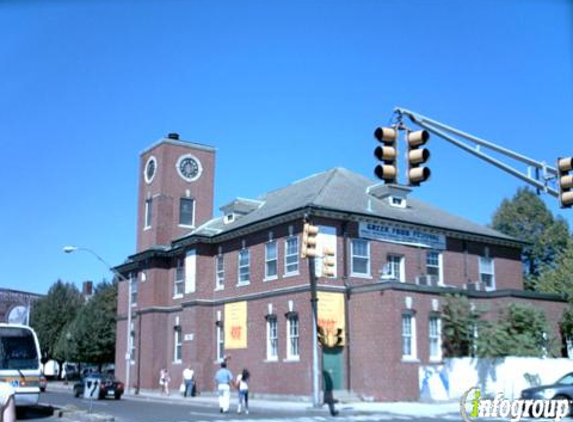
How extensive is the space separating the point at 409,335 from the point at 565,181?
2039 centimetres

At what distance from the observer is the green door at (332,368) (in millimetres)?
32500

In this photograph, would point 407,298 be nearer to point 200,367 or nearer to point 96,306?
point 200,367

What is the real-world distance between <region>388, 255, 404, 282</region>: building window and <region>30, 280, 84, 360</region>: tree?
4360 cm

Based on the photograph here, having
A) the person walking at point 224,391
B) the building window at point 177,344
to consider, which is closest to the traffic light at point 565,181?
the person walking at point 224,391

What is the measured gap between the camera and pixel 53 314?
2815 inches

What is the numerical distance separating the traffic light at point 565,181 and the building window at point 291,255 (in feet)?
73.2

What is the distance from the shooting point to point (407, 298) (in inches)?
1268

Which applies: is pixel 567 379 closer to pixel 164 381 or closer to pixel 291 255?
pixel 291 255

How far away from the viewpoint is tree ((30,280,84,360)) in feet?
232

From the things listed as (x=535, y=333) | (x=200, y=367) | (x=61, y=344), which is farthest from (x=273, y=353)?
(x=61, y=344)

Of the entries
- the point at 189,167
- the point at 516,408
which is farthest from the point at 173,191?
the point at 516,408

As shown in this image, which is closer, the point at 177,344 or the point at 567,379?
the point at 567,379

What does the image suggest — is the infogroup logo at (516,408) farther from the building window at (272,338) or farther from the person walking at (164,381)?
the person walking at (164,381)

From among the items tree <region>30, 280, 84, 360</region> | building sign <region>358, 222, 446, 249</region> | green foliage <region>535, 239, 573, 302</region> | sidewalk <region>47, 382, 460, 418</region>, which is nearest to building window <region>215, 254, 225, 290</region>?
sidewalk <region>47, 382, 460, 418</region>
